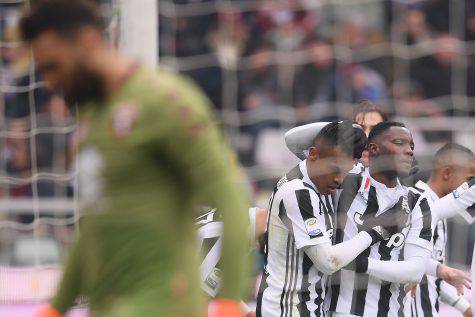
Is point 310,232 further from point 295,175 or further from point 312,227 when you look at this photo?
point 295,175

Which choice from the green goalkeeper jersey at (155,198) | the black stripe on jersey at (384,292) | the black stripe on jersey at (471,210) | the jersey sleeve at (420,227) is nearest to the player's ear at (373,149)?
the jersey sleeve at (420,227)

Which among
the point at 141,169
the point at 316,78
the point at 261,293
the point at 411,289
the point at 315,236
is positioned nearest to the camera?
the point at 141,169

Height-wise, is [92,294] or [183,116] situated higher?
[183,116]

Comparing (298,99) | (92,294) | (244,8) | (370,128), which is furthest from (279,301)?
(244,8)

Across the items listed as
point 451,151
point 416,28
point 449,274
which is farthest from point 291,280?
point 416,28

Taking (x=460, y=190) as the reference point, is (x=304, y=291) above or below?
below

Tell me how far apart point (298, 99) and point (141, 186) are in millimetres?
5994

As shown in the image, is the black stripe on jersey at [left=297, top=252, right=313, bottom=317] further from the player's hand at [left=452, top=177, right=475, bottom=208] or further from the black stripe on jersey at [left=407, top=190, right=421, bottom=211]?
the player's hand at [left=452, top=177, right=475, bottom=208]

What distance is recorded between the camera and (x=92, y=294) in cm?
270

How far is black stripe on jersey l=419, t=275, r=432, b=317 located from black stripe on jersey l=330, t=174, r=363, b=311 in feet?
2.67

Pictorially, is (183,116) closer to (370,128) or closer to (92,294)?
(92,294)

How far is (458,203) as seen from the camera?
498 cm

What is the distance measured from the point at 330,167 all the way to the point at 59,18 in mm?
1794

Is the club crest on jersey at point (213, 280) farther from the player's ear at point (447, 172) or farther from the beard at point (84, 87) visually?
the beard at point (84, 87)
